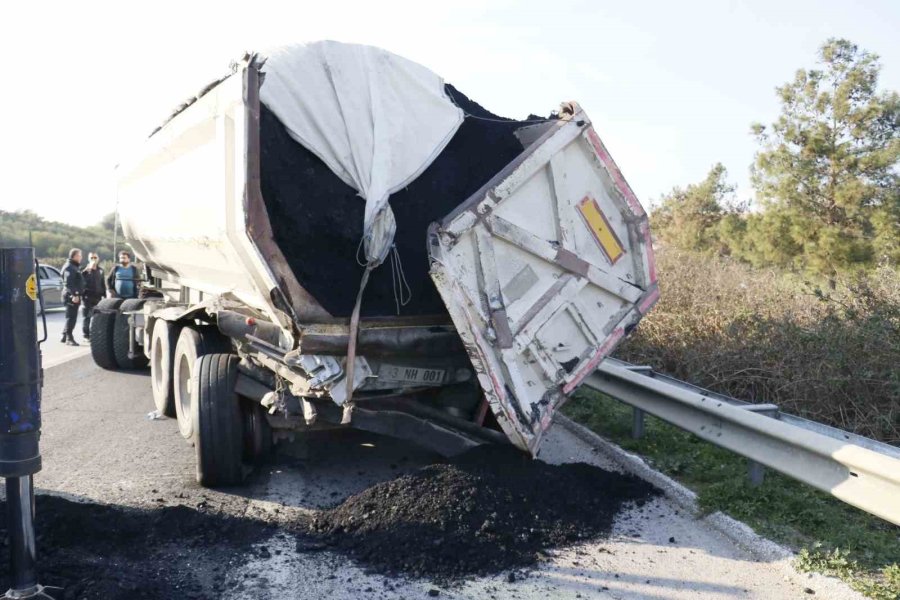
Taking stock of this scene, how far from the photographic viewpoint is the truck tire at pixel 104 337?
34.9 ft

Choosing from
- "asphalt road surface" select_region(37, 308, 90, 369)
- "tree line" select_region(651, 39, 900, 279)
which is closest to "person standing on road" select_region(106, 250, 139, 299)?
"asphalt road surface" select_region(37, 308, 90, 369)

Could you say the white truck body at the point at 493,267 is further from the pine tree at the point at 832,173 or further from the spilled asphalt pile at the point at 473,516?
the pine tree at the point at 832,173

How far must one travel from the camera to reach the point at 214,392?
525 cm

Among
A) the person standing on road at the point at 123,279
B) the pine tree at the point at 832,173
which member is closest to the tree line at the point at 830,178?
the pine tree at the point at 832,173

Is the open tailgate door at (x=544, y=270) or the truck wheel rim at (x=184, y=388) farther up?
the open tailgate door at (x=544, y=270)

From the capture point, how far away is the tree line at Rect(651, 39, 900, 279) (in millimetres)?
17953

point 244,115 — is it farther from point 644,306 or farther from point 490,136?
point 644,306

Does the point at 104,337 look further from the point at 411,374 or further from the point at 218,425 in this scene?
the point at 411,374

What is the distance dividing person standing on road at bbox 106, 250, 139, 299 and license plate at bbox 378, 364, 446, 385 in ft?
24.6

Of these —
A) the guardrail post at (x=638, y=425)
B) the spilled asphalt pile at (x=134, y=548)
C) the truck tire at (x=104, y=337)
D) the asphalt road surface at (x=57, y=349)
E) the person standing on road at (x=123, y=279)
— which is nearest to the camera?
the spilled asphalt pile at (x=134, y=548)

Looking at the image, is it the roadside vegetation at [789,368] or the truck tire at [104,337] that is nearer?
the roadside vegetation at [789,368]

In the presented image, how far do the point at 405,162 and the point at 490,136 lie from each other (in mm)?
981

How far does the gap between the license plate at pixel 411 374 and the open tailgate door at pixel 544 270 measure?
62cm

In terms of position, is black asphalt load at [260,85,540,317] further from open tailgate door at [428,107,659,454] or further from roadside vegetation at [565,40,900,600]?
roadside vegetation at [565,40,900,600]
